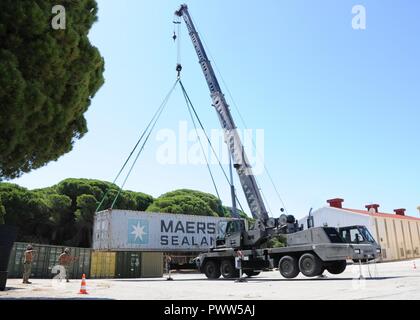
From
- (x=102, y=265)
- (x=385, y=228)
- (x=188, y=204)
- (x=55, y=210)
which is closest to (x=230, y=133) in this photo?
(x=102, y=265)

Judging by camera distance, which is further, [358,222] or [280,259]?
[358,222]

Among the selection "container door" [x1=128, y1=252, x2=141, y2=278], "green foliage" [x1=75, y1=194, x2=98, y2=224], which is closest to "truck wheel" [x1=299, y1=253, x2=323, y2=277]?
"container door" [x1=128, y1=252, x2=141, y2=278]

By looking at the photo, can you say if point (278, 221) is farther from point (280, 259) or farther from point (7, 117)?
point (7, 117)

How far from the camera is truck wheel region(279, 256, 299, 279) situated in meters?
17.2

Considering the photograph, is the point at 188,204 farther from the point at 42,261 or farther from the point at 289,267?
the point at 289,267

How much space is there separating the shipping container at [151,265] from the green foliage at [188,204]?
60.7 ft

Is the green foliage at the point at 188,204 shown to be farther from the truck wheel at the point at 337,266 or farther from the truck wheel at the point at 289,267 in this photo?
the truck wheel at the point at 337,266

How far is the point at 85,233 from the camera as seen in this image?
4322 centimetres

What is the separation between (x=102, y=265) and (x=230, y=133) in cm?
1158

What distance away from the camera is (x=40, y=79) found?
7.75 meters

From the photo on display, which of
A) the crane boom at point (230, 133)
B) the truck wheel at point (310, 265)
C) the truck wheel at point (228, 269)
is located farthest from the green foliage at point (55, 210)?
the truck wheel at point (310, 265)

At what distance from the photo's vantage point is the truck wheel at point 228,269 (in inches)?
781
